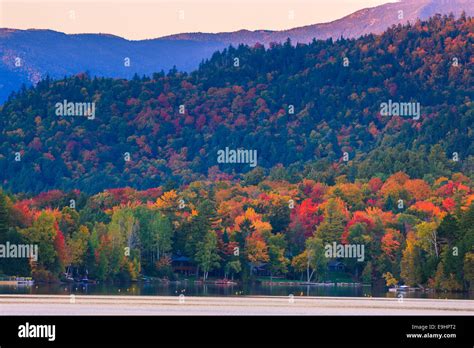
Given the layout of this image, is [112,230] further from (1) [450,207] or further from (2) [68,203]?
(1) [450,207]

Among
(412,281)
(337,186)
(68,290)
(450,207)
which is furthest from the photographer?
(337,186)

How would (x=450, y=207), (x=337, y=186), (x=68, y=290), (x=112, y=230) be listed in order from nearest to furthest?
(x=68, y=290) → (x=112, y=230) → (x=450, y=207) → (x=337, y=186)

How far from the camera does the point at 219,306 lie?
91.2 meters

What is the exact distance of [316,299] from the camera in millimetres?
105438

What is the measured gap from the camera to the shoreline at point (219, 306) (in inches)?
3300

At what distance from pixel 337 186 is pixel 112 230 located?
50244mm

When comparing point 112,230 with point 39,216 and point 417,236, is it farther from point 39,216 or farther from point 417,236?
point 417,236

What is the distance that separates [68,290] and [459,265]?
32304mm

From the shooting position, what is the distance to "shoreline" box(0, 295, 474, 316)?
8381 centimetres

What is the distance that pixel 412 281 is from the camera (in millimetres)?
132375

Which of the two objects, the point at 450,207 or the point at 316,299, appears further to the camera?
the point at 450,207

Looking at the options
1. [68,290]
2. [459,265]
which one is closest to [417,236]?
[459,265]
